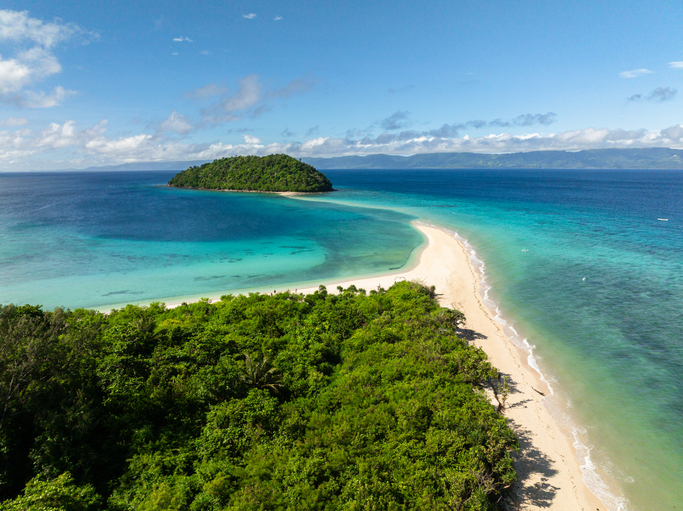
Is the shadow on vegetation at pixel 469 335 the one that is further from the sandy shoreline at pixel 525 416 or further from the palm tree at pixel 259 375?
the palm tree at pixel 259 375

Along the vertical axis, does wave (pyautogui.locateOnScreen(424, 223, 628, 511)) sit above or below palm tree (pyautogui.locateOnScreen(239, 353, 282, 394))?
below

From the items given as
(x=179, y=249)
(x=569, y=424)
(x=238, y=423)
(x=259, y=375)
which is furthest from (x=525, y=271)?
(x=179, y=249)

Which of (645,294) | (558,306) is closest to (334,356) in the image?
(558,306)

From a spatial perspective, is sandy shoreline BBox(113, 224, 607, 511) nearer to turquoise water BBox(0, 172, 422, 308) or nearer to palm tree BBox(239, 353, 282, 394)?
turquoise water BBox(0, 172, 422, 308)

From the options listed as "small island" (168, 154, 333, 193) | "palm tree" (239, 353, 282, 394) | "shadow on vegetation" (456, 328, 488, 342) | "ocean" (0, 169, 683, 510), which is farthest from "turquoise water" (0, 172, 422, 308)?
"small island" (168, 154, 333, 193)

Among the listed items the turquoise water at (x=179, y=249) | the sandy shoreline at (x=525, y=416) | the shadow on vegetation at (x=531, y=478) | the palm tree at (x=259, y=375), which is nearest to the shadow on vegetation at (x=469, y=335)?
the sandy shoreline at (x=525, y=416)

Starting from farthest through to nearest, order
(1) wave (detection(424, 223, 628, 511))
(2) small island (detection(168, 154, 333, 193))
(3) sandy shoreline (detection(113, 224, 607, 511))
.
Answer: (2) small island (detection(168, 154, 333, 193)), (1) wave (detection(424, 223, 628, 511)), (3) sandy shoreline (detection(113, 224, 607, 511))
